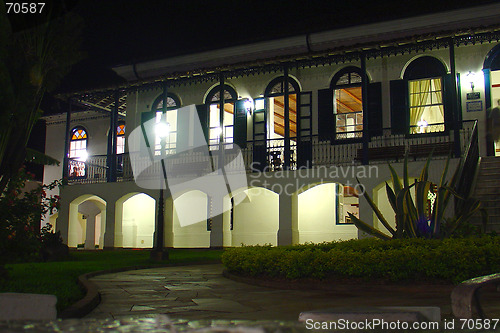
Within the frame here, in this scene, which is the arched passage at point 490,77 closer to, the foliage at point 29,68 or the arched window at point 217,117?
the arched window at point 217,117

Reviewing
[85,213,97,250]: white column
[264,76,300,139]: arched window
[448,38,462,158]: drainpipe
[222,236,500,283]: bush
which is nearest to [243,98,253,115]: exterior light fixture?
[264,76,300,139]: arched window

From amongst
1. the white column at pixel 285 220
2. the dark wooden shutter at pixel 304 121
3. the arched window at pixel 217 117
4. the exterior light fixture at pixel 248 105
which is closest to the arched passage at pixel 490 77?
the dark wooden shutter at pixel 304 121

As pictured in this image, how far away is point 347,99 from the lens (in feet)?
57.2

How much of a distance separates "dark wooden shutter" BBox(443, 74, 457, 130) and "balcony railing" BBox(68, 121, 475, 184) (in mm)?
352

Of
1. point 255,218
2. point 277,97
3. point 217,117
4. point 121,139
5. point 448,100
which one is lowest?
point 255,218

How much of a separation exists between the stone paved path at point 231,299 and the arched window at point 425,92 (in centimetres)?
940

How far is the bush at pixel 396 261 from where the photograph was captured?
7.20 meters

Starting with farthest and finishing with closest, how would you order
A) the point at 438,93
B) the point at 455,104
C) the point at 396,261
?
the point at 438,93
the point at 455,104
the point at 396,261

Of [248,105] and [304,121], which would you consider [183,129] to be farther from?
[304,121]

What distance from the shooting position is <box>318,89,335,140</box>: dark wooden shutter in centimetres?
1666

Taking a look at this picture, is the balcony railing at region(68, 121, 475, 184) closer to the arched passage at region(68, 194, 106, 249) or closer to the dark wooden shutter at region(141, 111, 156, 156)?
the dark wooden shutter at region(141, 111, 156, 156)

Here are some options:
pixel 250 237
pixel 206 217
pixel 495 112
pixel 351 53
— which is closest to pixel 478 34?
pixel 495 112

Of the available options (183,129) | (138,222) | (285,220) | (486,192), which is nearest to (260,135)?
(183,129)

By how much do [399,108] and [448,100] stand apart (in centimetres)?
140
